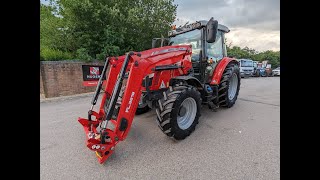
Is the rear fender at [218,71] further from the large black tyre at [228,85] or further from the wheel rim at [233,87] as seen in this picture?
the wheel rim at [233,87]

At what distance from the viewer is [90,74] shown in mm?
9867

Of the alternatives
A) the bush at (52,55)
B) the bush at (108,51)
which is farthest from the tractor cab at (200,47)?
the bush at (52,55)

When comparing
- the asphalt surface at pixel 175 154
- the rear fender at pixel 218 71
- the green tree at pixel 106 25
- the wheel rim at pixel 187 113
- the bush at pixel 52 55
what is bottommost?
the asphalt surface at pixel 175 154

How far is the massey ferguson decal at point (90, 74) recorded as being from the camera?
380 inches

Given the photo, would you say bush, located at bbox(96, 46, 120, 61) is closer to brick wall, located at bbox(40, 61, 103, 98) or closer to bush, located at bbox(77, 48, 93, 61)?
bush, located at bbox(77, 48, 93, 61)

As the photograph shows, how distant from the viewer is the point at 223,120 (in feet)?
14.7

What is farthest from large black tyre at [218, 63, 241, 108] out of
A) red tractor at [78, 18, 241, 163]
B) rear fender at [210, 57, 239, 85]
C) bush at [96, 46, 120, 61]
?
bush at [96, 46, 120, 61]

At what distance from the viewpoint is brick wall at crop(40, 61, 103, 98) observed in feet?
Result: 28.6

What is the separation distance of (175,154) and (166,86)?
4.49 feet

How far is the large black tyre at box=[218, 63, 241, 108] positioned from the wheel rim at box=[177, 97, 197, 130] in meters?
1.51

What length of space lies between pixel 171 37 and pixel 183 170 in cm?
380

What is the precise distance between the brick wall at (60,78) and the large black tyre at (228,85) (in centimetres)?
705

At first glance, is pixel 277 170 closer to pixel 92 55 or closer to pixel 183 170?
pixel 183 170
